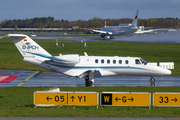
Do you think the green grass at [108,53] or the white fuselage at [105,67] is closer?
the white fuselage at [105,67]

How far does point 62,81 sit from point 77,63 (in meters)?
2.53

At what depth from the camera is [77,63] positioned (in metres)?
26.5

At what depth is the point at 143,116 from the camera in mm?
14664

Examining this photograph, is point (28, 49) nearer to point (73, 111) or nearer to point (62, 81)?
point (62, 81)

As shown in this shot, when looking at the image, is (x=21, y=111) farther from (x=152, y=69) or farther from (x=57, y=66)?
(x=152, y=69)

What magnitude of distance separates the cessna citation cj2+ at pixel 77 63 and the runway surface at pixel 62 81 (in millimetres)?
955

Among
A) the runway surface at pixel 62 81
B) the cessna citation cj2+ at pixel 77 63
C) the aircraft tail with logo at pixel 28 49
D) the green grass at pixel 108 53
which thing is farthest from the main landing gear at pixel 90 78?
the green grass at pixel 108 53

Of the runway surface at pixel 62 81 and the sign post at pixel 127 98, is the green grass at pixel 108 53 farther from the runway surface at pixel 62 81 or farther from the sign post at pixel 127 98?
the sign post at pixel 127 98

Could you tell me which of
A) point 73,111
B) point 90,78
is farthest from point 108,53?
point 73,111

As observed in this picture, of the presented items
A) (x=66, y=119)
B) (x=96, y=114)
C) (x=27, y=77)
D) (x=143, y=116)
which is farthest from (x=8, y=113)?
(x=27, y=77)

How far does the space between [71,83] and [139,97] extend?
11633 mm

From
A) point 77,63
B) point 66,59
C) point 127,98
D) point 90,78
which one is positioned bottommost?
point 90,78

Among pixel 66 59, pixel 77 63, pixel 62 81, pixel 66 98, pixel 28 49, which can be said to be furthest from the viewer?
pixel 62 81

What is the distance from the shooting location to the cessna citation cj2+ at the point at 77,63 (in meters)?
26.4
